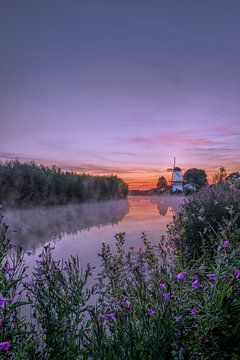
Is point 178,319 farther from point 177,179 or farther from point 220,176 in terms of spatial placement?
point 177,179

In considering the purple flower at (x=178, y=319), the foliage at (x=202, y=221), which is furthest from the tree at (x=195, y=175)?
the purple flower at (x=178, y=319)

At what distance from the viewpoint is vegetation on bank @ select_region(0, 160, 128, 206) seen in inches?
1102

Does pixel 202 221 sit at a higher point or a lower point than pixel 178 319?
higher

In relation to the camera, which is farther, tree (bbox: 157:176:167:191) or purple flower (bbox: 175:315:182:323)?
tree (bbox: 157:176:167:191)

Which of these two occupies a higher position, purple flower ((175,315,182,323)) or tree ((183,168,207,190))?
tree ((183,168,207,190))

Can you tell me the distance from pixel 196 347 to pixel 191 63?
1120cm

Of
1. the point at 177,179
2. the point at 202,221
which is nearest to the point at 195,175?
the point at 177,179

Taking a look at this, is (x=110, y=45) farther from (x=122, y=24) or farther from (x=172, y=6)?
(x=172, y=6)

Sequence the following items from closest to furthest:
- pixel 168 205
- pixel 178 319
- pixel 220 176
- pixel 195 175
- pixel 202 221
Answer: pixel 178 319 < pixel 202 221 < pixel 220 176 < pixel 168 205 < pixel 195 175

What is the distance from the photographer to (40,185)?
29812 mm

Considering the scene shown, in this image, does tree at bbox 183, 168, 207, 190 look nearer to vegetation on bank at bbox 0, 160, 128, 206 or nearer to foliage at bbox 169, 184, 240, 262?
vegetation on bank at bbox 0, 160, 128, 206

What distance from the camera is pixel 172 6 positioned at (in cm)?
883

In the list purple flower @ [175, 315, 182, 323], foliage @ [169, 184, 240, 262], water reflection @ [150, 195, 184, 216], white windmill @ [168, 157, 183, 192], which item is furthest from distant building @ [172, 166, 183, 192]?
purple flower @ [175, 315, 182, 323]

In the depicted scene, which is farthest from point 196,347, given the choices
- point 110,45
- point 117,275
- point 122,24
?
point 110,45
